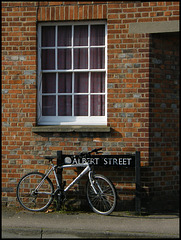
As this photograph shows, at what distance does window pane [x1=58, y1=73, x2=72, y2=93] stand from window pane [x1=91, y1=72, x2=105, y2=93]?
47cm

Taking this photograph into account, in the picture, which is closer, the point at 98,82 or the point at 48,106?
the point at 98,82

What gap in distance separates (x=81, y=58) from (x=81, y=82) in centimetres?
48

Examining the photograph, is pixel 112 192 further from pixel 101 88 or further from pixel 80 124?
pixel 101 88

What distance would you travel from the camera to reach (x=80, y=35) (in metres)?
7.76

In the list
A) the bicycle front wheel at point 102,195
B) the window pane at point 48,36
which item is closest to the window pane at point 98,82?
the window pane at point 48,36

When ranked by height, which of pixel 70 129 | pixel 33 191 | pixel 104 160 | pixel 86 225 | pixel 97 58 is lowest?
pixel 86 225

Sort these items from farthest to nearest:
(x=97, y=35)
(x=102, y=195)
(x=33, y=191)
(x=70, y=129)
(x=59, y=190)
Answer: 1. (x=97, y=35)
2. (x=70, y=129)
3. (x=33, y=191)
4. (x=59, y=190)
5. (x=102, y=195)

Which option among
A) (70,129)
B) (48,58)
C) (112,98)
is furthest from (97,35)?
(70,129)

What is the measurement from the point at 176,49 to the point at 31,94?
9.88 feet

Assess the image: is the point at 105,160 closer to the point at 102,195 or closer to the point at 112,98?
the point at 102,195

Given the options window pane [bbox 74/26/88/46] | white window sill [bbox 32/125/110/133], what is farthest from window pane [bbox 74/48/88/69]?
white window sill [bbox 32/125/110/133]

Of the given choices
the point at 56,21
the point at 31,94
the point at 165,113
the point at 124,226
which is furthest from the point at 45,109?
the point at 124,226

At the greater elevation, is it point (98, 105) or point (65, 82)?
point (65, 82)

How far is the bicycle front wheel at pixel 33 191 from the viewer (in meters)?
Answer: 7.33
